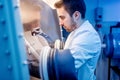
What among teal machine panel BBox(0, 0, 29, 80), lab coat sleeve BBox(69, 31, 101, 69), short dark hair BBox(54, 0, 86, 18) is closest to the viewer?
teal machine panel BBox(0, 0, 29, 80)

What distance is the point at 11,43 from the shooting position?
0.57 meters

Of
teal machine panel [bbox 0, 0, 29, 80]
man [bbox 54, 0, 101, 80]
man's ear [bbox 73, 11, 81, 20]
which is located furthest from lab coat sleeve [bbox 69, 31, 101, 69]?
teal machine panel [bbox 0, 0, 29, 80]

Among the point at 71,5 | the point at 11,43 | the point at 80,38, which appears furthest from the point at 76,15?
the point at 11,43

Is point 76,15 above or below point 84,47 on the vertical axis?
above

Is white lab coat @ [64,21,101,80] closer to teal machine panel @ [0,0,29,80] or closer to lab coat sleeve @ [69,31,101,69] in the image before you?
lab coat sleeve @ [69,31,101,69]

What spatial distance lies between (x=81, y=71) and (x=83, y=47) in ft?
0.46

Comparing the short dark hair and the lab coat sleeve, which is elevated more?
the short dark hair

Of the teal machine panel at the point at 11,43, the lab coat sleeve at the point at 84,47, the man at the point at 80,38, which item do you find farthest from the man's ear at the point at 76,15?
the teal machine panel at the point at 11,43

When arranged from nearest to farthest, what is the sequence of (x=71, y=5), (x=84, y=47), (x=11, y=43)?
(x=11, y=43)
(x=84, y=47)
(x=71, y=5)

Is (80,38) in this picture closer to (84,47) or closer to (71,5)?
(84,47)

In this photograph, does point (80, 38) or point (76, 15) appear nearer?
point (80, 38)

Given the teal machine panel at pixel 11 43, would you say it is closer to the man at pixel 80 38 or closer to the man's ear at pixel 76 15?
the man at pixel 80 38

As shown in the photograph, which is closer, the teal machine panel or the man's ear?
the teal machine panel

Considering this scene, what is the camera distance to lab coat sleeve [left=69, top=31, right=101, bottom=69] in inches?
31.9
